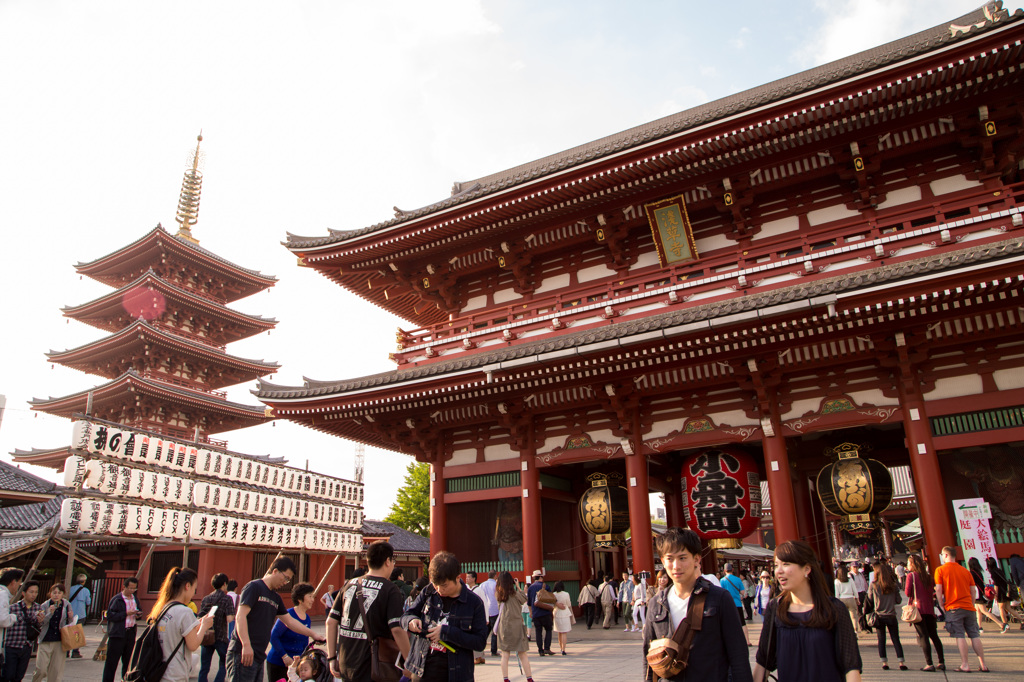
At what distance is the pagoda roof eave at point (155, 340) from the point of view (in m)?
30.2

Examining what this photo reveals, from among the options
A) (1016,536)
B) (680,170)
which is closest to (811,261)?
(680,170)

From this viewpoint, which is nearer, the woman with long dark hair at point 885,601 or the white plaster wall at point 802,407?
the woman with long dark hair at point 885,601

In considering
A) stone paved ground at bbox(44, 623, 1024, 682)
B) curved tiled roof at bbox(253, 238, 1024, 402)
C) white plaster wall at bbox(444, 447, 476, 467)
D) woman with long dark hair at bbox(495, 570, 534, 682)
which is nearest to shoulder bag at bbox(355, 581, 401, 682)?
woman with long dark hair at bbox(495, 570, 534, 682)

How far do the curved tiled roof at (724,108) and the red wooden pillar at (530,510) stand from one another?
579 centimetres

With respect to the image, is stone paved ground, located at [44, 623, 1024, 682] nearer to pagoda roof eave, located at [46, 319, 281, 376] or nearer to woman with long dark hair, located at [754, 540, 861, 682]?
woman with long dark hair, located at [754, 540, 861, 682]

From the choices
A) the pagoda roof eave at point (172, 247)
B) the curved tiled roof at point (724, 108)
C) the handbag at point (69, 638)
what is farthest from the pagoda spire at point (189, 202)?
the handbag at point (69, 638)

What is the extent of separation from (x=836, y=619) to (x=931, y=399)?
977 cm

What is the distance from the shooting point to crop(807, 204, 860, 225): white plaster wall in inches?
513

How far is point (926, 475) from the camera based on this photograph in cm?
1108

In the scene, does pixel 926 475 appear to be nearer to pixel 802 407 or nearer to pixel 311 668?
pixel 802 407

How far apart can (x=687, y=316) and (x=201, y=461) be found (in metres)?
11.0

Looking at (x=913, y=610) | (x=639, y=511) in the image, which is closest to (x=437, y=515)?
(x=639, y=511)

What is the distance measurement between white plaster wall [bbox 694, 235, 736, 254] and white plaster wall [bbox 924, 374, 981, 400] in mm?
4789

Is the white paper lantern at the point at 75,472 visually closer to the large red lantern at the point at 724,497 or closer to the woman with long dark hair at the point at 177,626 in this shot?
the woman with long dark hair at the point at 177,626
